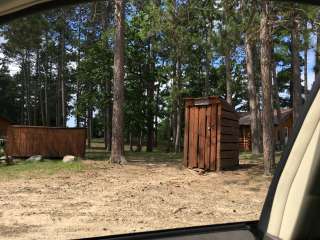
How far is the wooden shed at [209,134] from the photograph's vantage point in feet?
48.9

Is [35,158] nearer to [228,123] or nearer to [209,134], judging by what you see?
[209,134]

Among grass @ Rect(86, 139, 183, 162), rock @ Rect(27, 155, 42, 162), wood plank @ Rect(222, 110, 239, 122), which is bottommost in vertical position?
grass @ Rect(86, 139, 183, 162)

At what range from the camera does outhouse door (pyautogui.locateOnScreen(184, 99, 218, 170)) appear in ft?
49.2

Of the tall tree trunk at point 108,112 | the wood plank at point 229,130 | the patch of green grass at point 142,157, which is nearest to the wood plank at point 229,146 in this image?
the wood plank at point 229,130

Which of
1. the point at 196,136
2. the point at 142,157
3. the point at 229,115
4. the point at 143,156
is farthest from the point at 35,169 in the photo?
the point at 143,156

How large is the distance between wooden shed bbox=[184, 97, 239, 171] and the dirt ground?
564mm

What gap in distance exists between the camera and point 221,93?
41.2 metres

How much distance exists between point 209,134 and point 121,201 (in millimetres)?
5878

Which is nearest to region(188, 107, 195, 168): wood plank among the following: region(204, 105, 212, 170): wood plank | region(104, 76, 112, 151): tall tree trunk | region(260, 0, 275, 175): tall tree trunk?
region(204, 105, 212, 170): wood plank

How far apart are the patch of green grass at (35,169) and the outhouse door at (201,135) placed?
332 centimetres

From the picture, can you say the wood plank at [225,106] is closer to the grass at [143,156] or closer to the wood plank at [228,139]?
the wood plank at [228,139]

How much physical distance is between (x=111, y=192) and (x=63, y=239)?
4.39 meters

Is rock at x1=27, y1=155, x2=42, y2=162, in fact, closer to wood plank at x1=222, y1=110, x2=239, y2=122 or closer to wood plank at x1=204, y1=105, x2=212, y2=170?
wood plank at x1=204, y1=105, x2=212, y2=170

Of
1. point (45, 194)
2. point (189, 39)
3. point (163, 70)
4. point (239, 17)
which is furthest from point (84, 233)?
point (163, 70)
